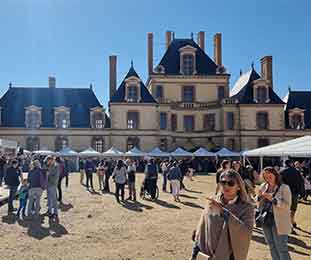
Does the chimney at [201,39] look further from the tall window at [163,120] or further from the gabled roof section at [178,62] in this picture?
the tall window at [163,120]

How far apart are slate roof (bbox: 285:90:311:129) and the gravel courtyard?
3050 centimetres

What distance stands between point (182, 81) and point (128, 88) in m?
5.79

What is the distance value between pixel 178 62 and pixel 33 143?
1610cm

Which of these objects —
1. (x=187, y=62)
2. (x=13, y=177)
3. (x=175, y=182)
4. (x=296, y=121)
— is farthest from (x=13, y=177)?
(x=296, y=121)

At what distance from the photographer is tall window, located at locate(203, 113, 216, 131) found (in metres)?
41.2

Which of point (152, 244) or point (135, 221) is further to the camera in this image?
point (135, 221)

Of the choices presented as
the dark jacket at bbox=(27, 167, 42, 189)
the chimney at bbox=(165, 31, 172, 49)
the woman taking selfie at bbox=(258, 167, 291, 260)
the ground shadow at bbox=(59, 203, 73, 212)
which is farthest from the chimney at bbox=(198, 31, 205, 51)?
the woman taking selfie at bbox=(258, 167, 291, 260)

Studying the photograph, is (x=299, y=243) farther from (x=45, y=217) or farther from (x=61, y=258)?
(x=45, y=217)

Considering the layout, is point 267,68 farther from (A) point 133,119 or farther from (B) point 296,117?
(A) point 133,119

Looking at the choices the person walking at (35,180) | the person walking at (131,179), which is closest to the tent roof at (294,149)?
the person walking at (131,179)

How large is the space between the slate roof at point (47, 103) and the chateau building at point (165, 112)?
0.09 metres

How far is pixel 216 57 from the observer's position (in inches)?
1759

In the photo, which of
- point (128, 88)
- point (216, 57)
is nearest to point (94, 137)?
point (128, 88)

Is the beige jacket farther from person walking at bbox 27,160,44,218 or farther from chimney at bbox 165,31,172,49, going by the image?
chimney at bbox 165,31,172,49
